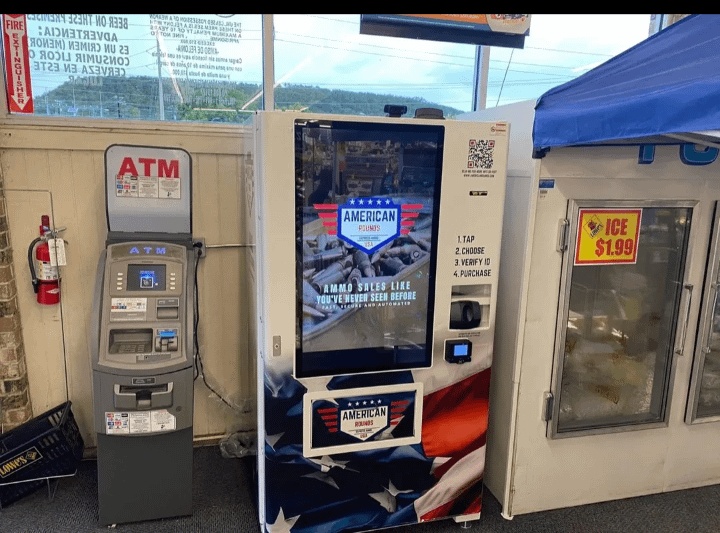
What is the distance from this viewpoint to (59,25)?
2.68 meters

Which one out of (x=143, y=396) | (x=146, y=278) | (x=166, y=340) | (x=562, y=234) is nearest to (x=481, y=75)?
(x=562, y=234)

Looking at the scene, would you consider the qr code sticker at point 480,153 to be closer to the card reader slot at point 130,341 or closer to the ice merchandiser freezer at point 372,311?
the ice merchandiser freezer at point 372,311

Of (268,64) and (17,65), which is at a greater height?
(268,64)

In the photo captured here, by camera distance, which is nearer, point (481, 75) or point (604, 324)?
point (604, 324)

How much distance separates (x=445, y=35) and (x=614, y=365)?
2017 mm

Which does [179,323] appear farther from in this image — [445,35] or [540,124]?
[445,35]

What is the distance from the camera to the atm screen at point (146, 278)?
2.41m

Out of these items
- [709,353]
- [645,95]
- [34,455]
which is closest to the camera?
[645,95]

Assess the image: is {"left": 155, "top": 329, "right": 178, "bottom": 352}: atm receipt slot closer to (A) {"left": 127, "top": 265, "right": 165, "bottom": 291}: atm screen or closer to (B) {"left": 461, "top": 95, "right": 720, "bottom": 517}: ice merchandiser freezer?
(A) {"left": 127, "top": 265, "right": 165, "bottom": 291}: atm screen

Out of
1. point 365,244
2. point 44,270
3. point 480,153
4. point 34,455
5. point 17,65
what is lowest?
point 34,455

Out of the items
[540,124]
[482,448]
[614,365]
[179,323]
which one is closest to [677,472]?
[614,365]

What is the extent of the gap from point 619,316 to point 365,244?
4.71 feet

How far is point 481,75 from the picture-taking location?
11.0 ft

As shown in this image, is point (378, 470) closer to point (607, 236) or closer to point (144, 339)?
point (144, 339)
